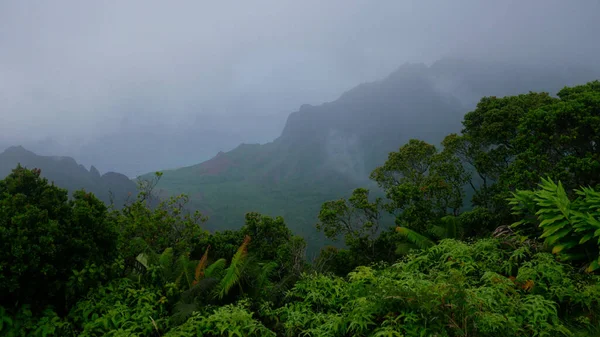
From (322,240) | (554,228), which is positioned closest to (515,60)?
(322,240)

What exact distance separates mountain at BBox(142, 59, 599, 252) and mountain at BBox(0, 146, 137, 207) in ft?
43.3

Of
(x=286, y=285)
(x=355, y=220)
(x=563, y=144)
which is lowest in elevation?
(x=355, y=220)

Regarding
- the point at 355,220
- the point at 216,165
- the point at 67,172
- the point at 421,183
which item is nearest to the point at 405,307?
the point at 355,220

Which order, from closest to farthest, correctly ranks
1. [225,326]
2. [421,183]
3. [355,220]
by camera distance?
[225,326] → [421,183] → [355,220]

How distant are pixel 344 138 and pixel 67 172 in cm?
8519

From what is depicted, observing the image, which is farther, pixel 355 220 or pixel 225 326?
pixel 355 220

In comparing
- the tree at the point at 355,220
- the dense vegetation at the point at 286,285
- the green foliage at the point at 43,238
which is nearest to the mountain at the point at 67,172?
the tree at the point at 355,220

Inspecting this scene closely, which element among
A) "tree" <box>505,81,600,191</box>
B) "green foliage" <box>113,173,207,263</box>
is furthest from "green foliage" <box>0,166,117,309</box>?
"tree" <box>505,81,600,191</box>

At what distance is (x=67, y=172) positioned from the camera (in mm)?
87312

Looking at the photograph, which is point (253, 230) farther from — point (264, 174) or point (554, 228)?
point (264, 174)

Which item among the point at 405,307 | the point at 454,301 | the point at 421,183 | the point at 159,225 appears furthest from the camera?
the point at 421,183

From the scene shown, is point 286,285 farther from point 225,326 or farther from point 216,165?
point 216,165

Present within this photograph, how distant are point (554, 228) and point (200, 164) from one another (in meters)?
113

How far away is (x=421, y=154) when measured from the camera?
16.7 metres
